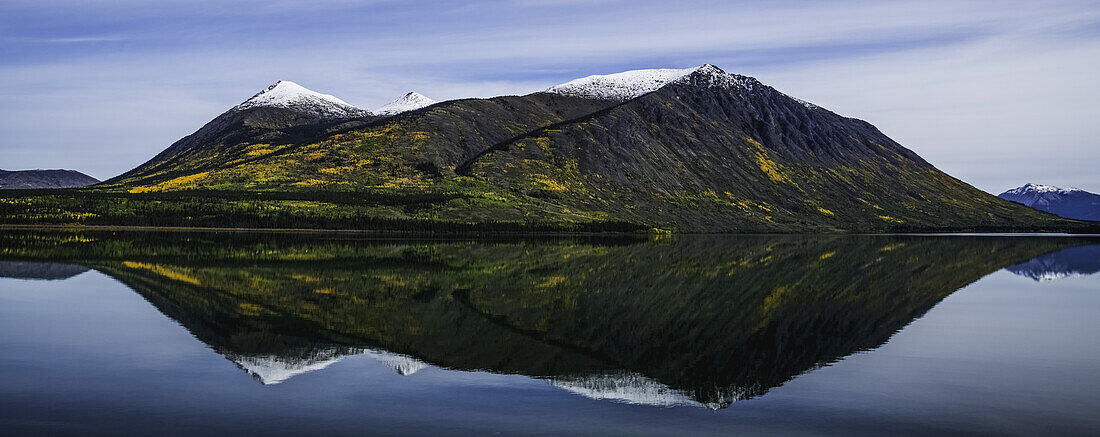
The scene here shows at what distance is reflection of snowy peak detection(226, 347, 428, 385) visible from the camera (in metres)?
32.0

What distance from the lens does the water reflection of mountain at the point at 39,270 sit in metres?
72.9

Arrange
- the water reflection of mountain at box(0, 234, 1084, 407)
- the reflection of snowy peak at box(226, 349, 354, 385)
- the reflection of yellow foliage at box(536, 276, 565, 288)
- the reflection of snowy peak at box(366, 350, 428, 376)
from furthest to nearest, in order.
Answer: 1. the reflection of yellow foliage at box(536, 276, 565, 288)
2. the water reflection of mountain at box(0, 234, 1084, 407)
3. the reflection of snowy peak at box(366, 350, 428, 376)
4. the reflection of snowy peak at box(226, 349, 354, 385)

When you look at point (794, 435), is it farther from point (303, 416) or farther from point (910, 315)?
point (910, 315)

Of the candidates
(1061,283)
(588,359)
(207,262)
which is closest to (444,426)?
(588,359)

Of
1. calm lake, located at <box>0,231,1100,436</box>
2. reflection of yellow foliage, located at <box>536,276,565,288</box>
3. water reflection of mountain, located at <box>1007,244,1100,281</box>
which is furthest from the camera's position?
water reflection of mountain, located at <box>1007,244,1100,281</box>

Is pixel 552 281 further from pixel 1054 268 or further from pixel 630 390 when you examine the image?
pixel 1054 268

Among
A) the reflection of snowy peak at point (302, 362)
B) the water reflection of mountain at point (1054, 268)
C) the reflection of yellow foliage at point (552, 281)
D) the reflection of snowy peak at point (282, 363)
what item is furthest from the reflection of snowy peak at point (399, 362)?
the water reflection of mountain at point (1054, 268)

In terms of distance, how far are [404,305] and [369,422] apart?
29638 mm

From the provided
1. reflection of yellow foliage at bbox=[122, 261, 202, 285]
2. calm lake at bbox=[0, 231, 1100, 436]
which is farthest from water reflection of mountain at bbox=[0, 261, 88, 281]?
reflection of yellow foliage at bbox=[122, 261, 202, 285]

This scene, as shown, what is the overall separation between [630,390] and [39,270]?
72.5 metres

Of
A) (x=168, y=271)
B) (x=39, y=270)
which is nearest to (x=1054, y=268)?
(x=168, y=271)

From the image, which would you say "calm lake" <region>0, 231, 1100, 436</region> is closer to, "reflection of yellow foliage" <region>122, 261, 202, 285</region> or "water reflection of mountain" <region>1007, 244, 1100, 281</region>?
"reflection of yellow foliage" <region>122, 261, 202, 285</region>

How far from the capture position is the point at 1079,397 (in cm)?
3011

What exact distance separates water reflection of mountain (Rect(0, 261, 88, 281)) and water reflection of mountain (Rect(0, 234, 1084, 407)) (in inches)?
150
